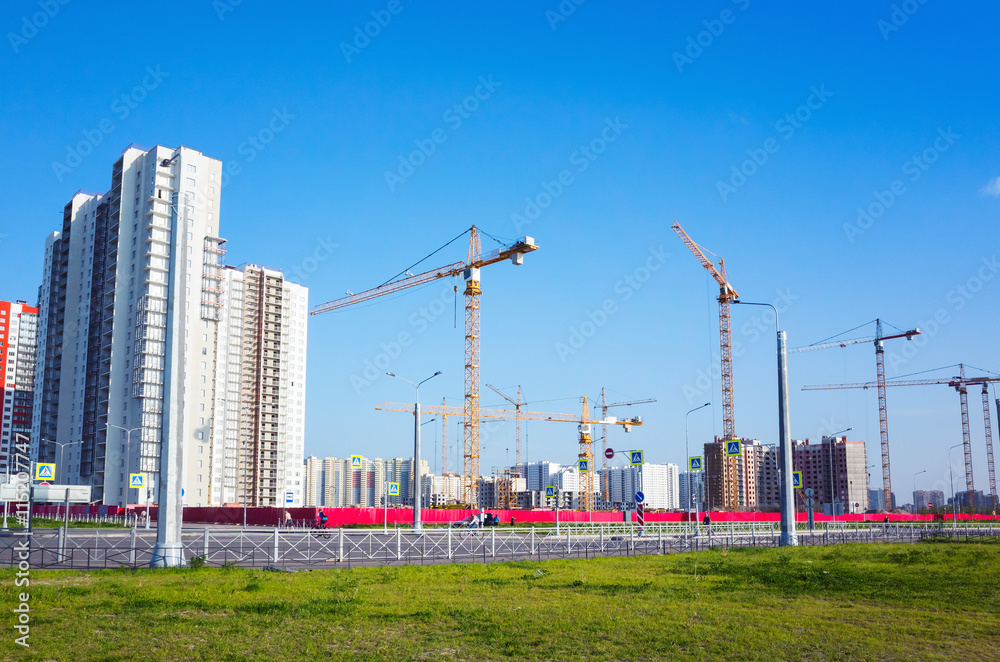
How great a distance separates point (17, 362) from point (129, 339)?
81824 millimetres

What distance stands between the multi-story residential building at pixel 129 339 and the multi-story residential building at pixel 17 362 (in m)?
35.8

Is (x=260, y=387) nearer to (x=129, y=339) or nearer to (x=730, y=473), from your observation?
(x=129, y=339)

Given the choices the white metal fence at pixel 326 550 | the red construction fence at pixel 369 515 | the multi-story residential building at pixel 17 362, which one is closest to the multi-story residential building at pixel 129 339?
the red construction fence at pixel 369 515

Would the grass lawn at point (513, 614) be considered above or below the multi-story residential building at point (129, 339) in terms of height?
below

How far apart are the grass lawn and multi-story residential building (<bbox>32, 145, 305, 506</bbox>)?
71798 mm

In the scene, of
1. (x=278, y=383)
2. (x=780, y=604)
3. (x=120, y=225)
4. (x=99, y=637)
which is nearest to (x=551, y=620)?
(x=780, y=604)

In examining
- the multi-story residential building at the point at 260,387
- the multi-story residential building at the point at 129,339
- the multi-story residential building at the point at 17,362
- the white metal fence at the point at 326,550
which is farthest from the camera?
the multi-story residential building at the point at 17,362

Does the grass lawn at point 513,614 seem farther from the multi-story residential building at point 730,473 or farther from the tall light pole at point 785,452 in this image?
the multi-story residential building at point 730,473

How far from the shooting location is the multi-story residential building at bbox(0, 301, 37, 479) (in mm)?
155750

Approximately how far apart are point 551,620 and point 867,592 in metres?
8.53

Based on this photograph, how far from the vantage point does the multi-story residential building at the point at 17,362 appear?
156 metres

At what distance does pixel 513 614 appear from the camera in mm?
14094

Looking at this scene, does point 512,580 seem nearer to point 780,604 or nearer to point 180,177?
point 780,604

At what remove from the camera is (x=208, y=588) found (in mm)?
17016
